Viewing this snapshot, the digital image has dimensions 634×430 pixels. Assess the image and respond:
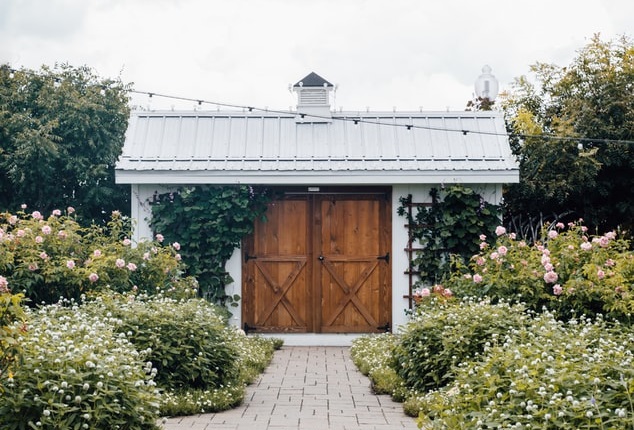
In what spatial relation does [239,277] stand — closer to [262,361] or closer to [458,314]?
[262,361]

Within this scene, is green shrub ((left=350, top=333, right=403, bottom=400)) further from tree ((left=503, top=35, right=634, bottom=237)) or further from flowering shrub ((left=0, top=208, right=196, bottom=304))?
tree ((left=503, top=35, right=634, bottom=237))

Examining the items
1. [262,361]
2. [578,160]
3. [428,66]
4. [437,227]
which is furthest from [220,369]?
[578,160]

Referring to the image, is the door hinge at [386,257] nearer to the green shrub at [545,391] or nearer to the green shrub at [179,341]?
the green shrub at [179,341]

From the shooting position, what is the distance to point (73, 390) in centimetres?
536

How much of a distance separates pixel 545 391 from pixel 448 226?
24.2 feet

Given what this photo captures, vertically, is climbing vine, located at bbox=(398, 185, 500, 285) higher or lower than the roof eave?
lower

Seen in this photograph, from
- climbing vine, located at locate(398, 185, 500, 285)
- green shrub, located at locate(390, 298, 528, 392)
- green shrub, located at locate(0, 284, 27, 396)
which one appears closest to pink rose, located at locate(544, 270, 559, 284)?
green shrub, located at locate(390, 298, 528, 392)

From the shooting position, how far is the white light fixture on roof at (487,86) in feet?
59.8

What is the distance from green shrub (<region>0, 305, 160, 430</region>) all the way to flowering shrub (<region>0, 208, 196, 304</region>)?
3.17 m

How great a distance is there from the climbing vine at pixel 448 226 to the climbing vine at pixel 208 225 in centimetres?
230

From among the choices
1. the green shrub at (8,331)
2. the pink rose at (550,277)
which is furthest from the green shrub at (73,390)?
the pink rose at (550,277)

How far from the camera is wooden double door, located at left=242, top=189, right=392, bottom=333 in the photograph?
12.5 m

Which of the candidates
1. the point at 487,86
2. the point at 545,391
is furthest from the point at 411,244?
the point at 545,391

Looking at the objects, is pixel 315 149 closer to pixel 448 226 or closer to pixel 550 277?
pixel 448 226
